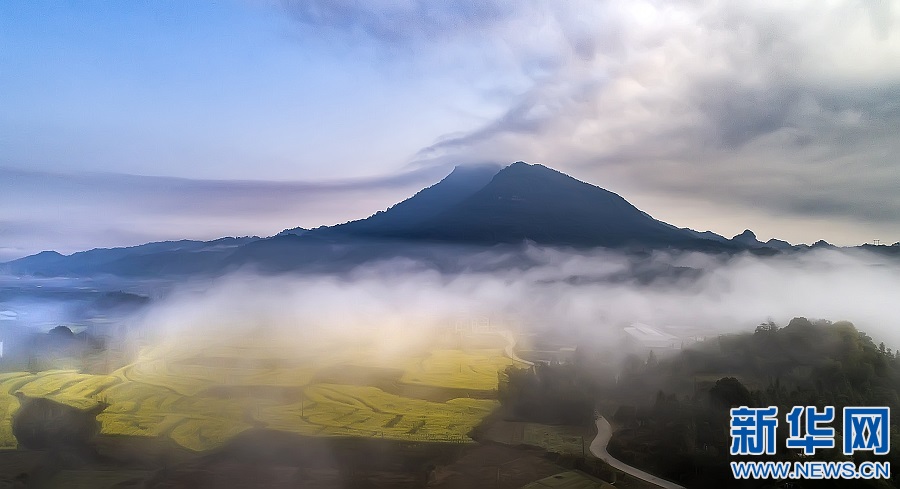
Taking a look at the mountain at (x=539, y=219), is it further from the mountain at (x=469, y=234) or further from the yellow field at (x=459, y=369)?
the yellow field at (x=459, y=369)

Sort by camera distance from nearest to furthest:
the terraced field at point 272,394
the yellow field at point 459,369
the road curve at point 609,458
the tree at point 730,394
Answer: the road curve at point 609,458 → the tree at point 730,394 → the terraced field at point 272,394 → the yellow field at point 459,369

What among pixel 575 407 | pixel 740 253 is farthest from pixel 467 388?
pixel 740 253

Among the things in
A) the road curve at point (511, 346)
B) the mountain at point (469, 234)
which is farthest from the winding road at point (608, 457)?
the mountain at point (469, 234)

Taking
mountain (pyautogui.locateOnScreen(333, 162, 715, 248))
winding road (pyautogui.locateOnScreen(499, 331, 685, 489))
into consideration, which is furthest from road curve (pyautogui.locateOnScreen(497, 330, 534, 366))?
mountain (pyautogui.locateOnScreen(333, 162, 715, 248))

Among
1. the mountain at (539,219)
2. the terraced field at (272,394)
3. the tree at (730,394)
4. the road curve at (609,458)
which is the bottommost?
the road curve at (609,458)

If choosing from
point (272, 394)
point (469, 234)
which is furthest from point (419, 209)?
point (272, 394)

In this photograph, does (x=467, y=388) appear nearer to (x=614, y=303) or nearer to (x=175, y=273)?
(x=614, y=303)

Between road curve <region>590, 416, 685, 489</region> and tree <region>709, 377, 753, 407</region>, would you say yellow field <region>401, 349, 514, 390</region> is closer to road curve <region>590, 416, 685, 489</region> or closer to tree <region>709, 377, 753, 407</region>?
road curve <region>590, 416, 685, 489</region>
